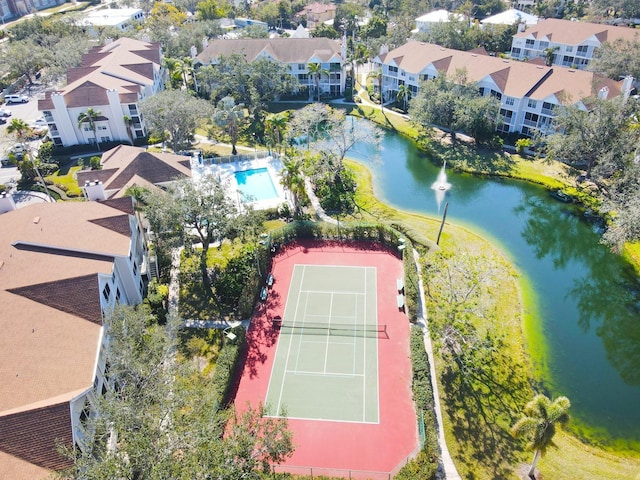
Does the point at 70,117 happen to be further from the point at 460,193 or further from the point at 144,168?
the point at 460,193

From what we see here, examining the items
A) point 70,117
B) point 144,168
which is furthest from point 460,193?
point 70,117

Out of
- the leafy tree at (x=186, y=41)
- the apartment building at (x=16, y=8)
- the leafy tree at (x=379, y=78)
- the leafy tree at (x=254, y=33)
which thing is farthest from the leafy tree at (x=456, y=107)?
the apartment building at (x=16, y=8)

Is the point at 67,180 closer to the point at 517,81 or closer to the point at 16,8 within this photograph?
the point at 517,81

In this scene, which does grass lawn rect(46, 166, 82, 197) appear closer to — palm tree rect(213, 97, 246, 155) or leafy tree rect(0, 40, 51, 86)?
palm tree rect(213, 97, 246, 155)

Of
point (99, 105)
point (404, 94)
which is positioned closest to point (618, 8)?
point (404, 94)

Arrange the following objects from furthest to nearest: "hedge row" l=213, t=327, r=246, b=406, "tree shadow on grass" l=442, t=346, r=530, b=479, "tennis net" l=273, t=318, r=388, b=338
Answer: "tennis net" l=273, t=318, r=388, b=338 → "hedge row" l=213, t=327, r=246, b=406 → "tree shadow on grass" l=442, t=346, r=530, b=479

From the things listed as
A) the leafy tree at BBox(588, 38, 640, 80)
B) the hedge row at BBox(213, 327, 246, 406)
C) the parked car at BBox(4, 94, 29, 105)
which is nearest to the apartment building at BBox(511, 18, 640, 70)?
the leafy tree at BBox(588, 38, 640, 80)
